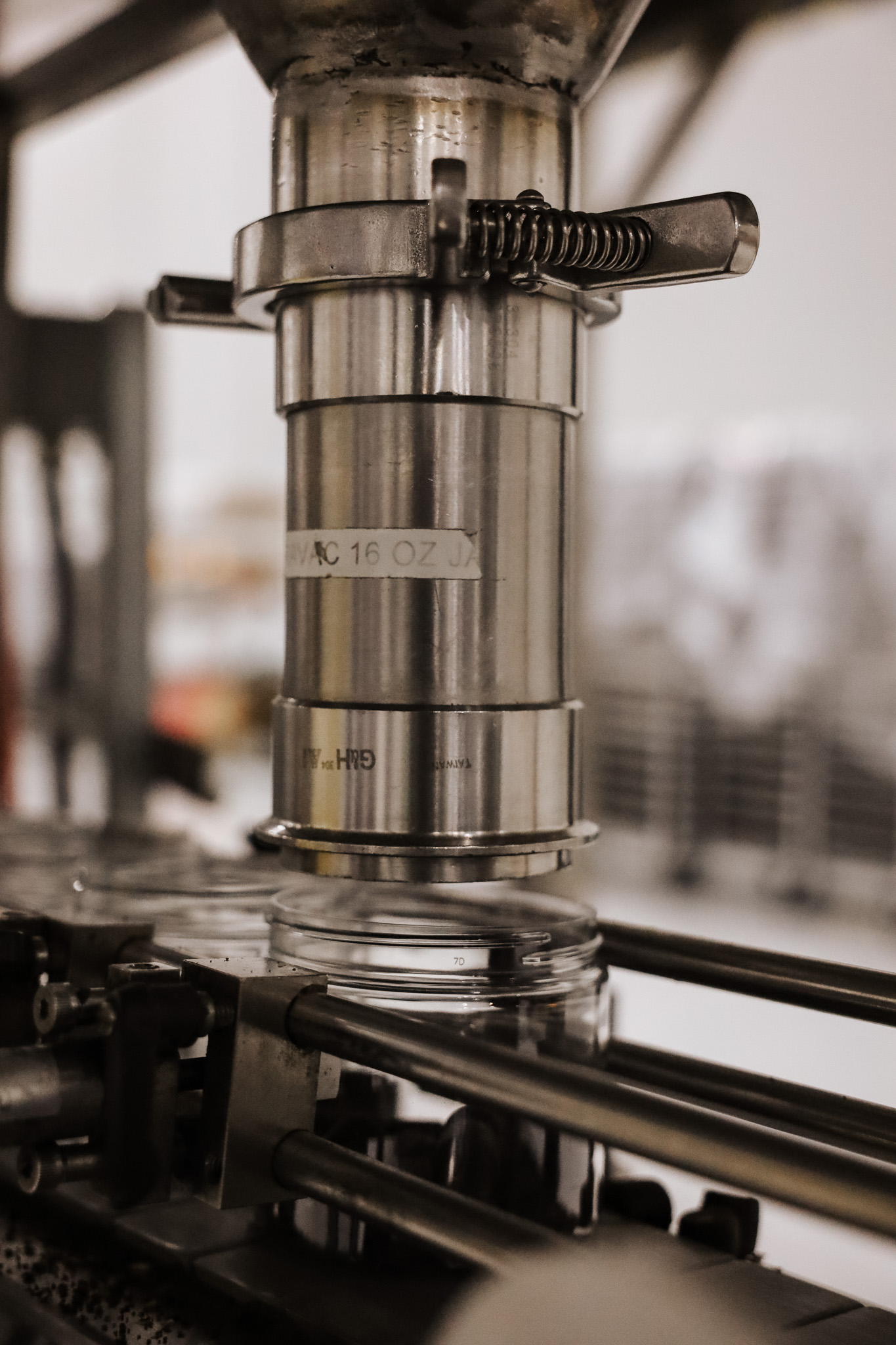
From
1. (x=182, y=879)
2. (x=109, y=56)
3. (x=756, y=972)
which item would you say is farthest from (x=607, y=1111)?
(x=109, y=56)

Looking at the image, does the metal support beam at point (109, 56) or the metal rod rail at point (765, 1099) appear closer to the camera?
the metal rod rail at point (765, 1099)

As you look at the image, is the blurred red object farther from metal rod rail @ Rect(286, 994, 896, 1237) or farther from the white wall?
metal rod rail @ Rect(286, 994, 896, 1237)

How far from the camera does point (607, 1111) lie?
0.43 meters

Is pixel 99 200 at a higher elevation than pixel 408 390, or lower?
higher

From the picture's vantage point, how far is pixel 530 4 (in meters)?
0.59

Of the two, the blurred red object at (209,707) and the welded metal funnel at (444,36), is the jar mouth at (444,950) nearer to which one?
the welded metal funnel at (444,36)

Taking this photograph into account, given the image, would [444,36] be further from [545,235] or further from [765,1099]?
[765,1099]

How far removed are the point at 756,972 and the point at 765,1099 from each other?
6 cm

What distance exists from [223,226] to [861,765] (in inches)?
159

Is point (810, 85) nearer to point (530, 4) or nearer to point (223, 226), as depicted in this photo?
point (223, 226)

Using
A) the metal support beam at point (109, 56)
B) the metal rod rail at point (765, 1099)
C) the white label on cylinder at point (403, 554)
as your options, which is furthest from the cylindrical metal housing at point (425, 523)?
the metal support beam at point (109, 56)

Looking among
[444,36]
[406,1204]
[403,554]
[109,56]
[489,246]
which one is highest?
[109,56]

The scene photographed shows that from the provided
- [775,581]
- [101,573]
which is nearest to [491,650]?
[101,573]

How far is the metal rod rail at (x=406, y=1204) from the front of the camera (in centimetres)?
45
